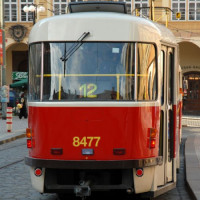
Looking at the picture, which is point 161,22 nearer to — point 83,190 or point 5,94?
point 5,94

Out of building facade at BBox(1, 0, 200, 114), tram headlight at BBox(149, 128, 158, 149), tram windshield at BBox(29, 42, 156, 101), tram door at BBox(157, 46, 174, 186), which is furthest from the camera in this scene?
building facade at BBox(1, 0, 200, 114)

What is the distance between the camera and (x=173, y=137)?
30.5 feet

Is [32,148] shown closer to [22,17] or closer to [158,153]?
[158,153]

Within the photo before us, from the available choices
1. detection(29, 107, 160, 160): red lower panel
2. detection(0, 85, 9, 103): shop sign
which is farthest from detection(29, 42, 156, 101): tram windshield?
detection(0, 85, 9, 103): shop sign

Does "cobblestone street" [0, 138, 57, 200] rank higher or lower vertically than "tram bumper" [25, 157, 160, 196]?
lower

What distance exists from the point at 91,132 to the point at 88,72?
730 millimetres

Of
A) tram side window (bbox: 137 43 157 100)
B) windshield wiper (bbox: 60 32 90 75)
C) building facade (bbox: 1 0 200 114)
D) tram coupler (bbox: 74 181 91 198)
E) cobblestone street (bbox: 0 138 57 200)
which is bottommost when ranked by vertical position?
cobblestone street (bbox: 0 138 57 200)

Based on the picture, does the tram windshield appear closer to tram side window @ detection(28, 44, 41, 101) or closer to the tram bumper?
tram side window @ detection(28, 44, 41, 101)

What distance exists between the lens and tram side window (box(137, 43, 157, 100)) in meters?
8.18

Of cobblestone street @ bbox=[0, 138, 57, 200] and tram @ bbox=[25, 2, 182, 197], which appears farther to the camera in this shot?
cobblestone street @ bbox=[0, 138, 57, 200]

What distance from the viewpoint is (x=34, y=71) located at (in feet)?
27.5

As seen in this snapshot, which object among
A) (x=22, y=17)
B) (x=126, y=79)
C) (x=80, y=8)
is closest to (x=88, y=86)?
(x=126, y=79)

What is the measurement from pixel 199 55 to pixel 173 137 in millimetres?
35402

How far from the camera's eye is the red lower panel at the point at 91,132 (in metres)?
7.94
